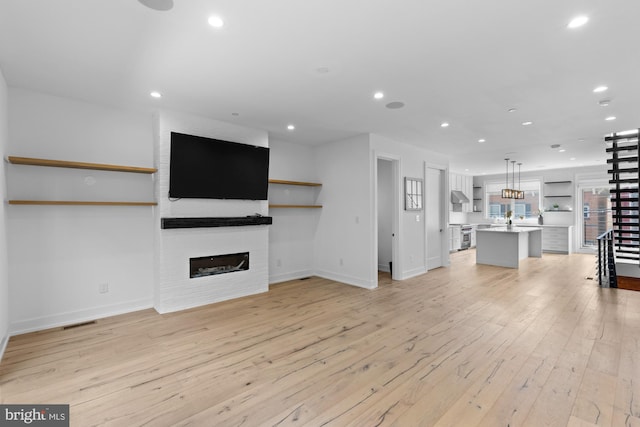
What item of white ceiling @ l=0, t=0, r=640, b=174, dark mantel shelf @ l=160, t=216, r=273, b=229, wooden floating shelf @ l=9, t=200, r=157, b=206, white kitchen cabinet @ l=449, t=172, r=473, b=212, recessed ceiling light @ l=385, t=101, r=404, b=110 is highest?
recessed ceiling light @ l=385, t=101, r=404, b=110

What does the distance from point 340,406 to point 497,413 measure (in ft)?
3.50

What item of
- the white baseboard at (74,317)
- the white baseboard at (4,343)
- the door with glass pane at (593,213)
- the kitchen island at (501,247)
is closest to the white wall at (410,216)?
the kitchen island at (501,247)

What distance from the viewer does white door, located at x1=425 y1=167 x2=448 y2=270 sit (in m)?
6.79

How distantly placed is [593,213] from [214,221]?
1122cm

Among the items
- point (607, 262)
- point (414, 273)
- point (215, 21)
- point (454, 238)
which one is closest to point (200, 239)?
point (215, 21)

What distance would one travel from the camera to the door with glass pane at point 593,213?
9203 millimetres

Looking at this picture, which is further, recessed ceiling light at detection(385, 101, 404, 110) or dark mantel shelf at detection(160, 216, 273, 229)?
dark mantel shelf at detection(160, 216, 273, 229)

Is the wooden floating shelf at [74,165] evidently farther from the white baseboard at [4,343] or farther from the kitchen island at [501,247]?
the kitchen island at [501,247]

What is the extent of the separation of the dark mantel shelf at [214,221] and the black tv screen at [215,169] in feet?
1.04

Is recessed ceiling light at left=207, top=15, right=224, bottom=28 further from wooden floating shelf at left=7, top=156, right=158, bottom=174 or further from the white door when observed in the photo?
the white door

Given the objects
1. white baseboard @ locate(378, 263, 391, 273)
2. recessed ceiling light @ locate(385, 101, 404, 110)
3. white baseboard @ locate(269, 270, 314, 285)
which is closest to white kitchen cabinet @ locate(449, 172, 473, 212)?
white baseboard @ locate(378, 263, 391, 273)

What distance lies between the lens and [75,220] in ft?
12.3

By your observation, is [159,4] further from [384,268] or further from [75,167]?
[384,268]

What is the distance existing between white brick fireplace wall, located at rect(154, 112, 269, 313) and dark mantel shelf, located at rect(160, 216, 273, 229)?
10 centimetres
